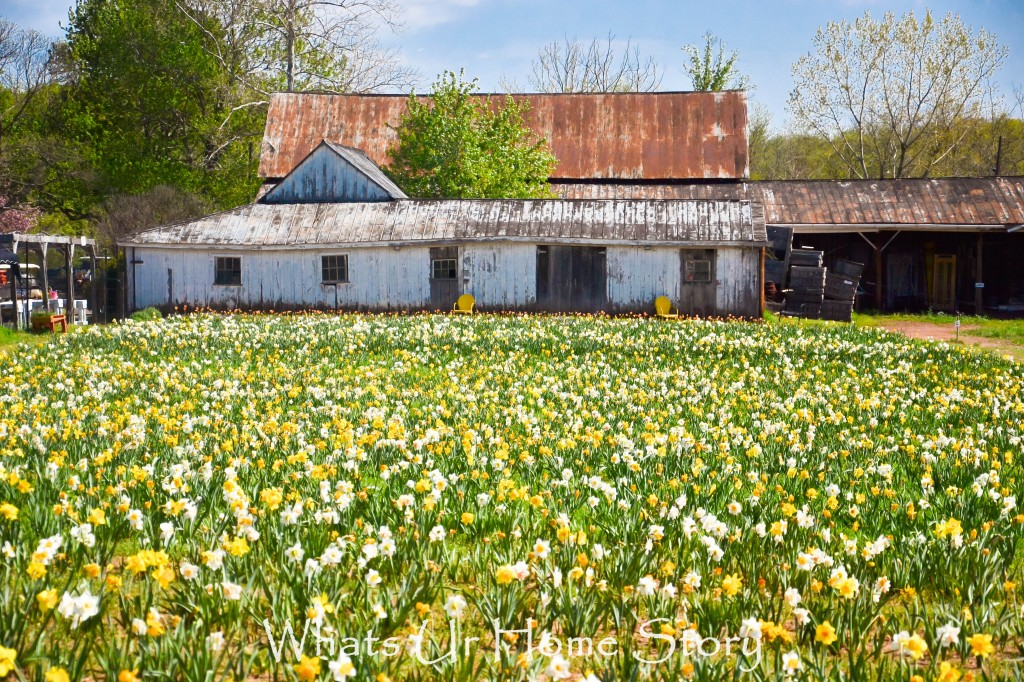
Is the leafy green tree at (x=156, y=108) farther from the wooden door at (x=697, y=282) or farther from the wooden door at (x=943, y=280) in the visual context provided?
the wooden door at (x=943, y=280)

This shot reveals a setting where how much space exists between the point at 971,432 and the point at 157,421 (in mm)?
7528

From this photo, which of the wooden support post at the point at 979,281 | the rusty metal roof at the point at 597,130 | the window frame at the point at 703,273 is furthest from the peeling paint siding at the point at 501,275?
the wooden support post at the point at 979,281

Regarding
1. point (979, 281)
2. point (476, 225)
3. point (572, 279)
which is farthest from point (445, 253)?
point (979, 281)

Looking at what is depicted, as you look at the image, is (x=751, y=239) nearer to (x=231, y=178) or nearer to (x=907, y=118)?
(x=231, y=178)

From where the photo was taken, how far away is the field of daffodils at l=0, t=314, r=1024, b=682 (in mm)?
4105

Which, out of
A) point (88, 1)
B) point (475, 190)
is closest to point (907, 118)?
point (475, 190)

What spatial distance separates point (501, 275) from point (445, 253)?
1.74 meters

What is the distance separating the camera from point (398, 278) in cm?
2806

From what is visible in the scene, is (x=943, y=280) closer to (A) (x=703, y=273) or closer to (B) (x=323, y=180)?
(A) (x=703, y=273)

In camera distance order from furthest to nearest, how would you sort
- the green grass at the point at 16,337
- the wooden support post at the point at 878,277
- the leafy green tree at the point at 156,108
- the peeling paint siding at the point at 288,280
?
the leafy green tree at the point at 156,108 < the wooden support post at the point at 878,277 < the peeling paint siding at the point at 288,280 < the green grass at the point at 16,337

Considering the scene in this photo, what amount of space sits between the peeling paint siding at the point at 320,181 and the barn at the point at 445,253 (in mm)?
45

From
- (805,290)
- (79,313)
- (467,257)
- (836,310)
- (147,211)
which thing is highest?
(147,211)

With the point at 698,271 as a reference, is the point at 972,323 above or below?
below

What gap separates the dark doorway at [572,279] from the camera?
27.3m
